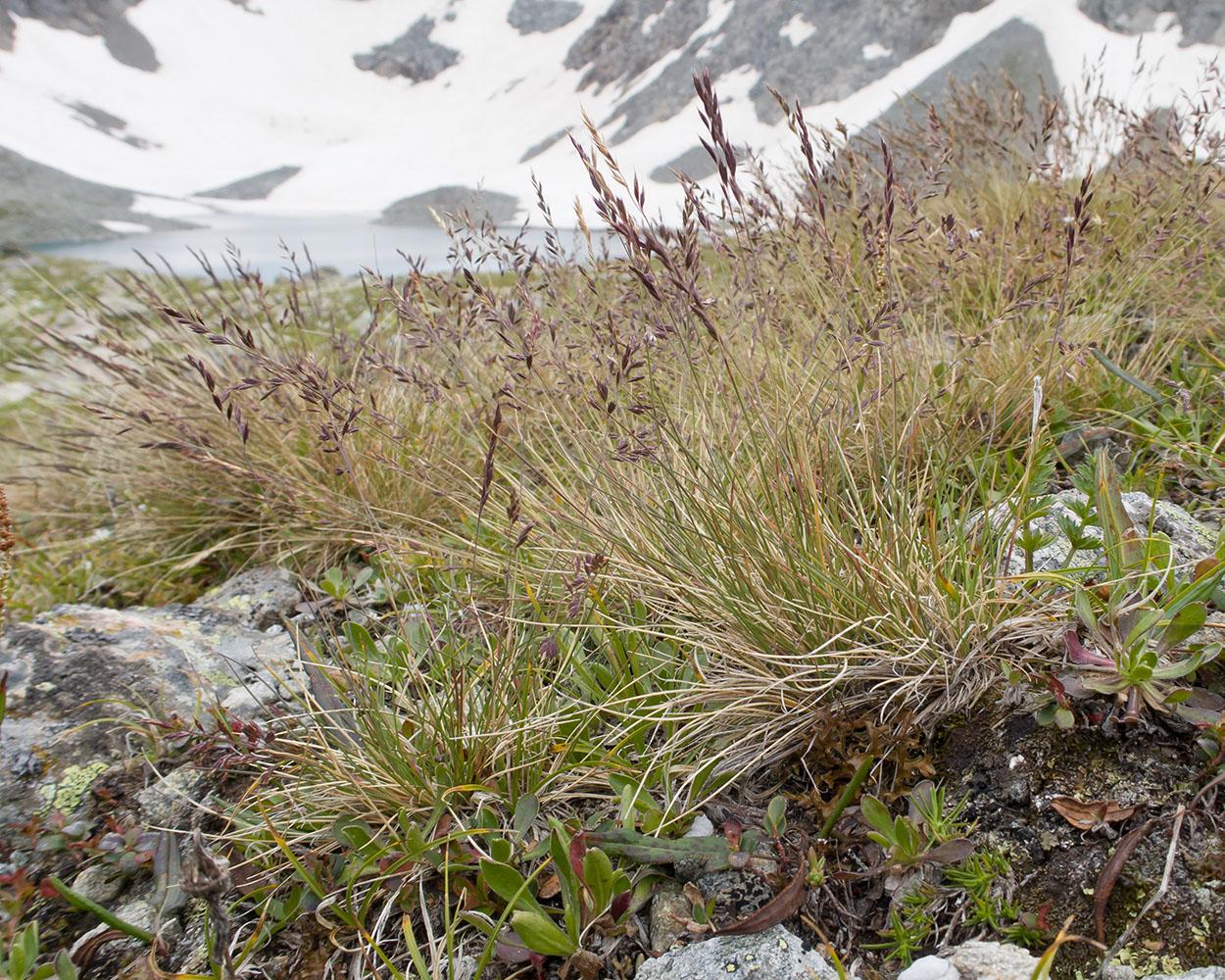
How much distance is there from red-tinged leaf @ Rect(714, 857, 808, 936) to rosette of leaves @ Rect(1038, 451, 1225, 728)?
47 cm

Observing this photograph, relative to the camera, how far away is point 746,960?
39.4 inches

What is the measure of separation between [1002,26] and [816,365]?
56.1 feet

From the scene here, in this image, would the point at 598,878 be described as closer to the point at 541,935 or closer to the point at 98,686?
the point at 541,935

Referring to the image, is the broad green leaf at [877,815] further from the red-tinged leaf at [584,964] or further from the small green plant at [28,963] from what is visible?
the small green plant at [28,963]

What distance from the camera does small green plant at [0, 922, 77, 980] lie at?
1.04 m

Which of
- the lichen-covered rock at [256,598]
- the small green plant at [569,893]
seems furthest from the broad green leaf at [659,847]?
the lichen-covered rock at [256,598]

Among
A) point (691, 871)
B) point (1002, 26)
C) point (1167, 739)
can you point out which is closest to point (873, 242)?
point (1167, 739)

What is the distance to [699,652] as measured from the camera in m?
1.53

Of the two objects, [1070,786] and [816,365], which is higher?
[816,365]

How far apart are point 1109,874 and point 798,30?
20.7m

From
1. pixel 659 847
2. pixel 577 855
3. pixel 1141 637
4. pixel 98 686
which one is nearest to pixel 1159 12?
pixel 1141 637

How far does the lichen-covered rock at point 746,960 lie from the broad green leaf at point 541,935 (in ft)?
0.44

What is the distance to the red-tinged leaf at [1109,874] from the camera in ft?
2.98

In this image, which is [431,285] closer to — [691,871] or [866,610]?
[866,610]
